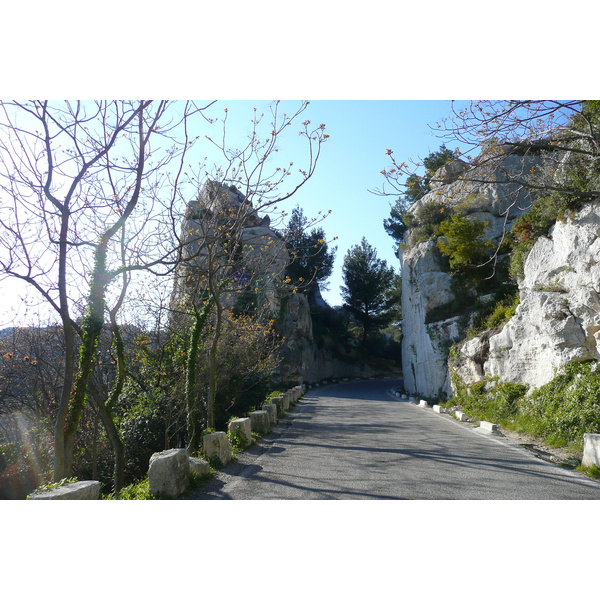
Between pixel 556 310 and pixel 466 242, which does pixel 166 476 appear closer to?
pixel 556 310

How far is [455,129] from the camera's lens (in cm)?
773

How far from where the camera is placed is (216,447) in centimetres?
764

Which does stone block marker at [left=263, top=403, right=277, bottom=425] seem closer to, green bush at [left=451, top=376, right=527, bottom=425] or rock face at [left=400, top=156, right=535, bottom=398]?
green bush at [left=451, top=376, right=527, bottom=425]

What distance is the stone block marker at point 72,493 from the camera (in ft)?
15.0

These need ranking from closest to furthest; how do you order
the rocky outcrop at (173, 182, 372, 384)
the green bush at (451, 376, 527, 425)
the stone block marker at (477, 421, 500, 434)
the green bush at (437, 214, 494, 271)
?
the rocky outcrop at (173, 182, 372, 384), the stone block marker at (477, 421, 500, 434), the green bush at (451, 376, 527, 425), the green bush at (437, 214, 494, 271)

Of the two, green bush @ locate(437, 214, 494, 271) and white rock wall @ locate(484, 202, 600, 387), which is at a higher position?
green bush @ locate(437, 214, 494, 271)

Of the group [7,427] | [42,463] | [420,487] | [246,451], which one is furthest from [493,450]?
[7,427]

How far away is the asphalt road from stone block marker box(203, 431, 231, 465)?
262mm

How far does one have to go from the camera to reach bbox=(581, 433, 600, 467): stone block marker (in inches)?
276

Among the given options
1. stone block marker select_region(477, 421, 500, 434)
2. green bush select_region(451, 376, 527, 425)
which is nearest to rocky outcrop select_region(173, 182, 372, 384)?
stone block marker select_region(477, 421, 500, 434)

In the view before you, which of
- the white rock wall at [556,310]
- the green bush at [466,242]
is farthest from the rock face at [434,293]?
the white rock wall at [556,310]

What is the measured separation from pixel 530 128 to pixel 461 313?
14.2 m

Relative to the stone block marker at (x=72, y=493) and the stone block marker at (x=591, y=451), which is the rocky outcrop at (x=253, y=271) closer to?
the stone block marker at (x=72, y=493)

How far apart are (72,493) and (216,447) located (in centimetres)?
313
